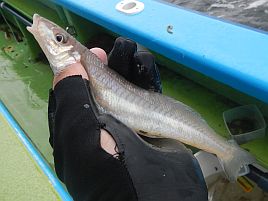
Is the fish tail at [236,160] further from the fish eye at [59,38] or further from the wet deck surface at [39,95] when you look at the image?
the fish eye at [59,38]

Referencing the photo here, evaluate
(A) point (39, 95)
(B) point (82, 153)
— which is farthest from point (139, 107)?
(A) point (39, 95)

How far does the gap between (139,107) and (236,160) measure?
0.51 metres

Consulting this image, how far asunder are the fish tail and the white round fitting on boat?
3.67 ft

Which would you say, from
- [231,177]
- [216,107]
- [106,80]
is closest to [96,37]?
[216,107]

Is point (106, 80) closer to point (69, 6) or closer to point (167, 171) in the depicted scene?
point (167, 171)

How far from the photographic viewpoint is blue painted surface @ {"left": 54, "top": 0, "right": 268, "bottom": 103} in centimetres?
165

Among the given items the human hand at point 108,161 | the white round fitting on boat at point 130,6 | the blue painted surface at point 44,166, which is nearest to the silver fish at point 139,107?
the human hand at point 108,161

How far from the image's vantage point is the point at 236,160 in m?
1.66

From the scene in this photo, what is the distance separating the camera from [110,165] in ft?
3.88

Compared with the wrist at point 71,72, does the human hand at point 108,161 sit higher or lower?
lower

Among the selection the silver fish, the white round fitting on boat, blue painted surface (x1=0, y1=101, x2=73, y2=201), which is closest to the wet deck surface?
blue painted surface (x1=0, y1=101, x2=73, y2=201)

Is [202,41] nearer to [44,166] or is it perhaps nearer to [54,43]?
[54,43]

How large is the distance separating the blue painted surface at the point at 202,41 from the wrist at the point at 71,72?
57cm

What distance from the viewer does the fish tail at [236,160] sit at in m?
1.67
